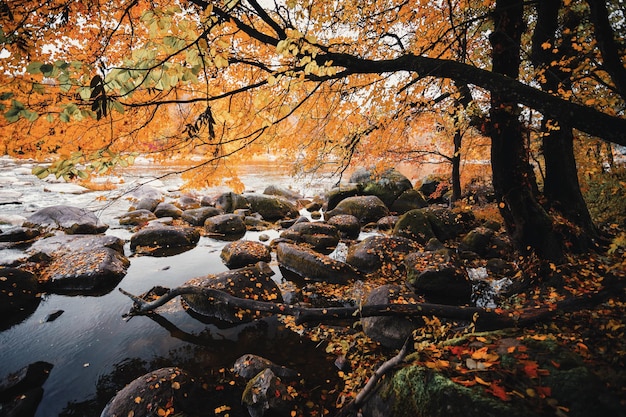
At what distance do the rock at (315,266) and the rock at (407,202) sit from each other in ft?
32.1

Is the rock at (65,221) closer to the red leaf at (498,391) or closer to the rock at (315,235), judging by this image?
the rock at (315,235)

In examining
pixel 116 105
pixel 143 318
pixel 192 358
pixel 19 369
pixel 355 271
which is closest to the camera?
pixel 116 105

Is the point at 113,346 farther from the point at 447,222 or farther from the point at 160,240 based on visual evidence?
the point at 447,222

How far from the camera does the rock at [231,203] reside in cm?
1802

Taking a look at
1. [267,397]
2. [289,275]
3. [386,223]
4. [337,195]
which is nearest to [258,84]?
[267,397]

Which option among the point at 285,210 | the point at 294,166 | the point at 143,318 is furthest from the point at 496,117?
the point at 285,210

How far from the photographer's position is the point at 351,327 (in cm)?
641

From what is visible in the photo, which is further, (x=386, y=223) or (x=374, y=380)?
(x=386, y=223)

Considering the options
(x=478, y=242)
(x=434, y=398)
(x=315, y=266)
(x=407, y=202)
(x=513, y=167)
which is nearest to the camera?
(x=434, y=398)

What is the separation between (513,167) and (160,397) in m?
7.60

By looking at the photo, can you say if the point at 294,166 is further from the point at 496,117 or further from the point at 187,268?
the point at 187,268

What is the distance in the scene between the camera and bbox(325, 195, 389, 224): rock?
52.0 feet

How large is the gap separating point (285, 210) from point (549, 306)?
1445 cm

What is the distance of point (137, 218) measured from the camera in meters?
15.2
